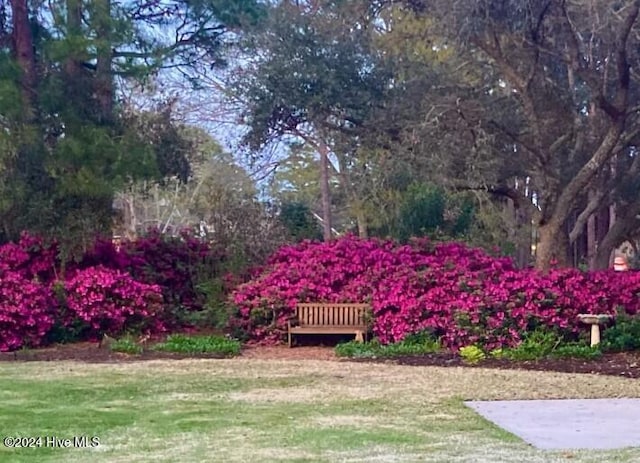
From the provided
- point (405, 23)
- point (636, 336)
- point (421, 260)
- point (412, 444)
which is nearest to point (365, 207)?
point (405, 23)

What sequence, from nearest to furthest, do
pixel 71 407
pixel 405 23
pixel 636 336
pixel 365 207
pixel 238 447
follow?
pixel 238 447 → pixel 71 407 → pixel 636 336 → pixel 405 23 → pixel 365 207

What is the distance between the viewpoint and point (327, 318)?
1382cm

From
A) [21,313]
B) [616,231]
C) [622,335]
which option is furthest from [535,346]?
[21,313]

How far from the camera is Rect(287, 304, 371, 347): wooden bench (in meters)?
13.6

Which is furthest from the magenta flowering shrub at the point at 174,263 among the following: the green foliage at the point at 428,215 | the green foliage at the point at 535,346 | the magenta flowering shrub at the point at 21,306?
the green foliage at the point at 535,346

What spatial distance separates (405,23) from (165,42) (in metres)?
5.54

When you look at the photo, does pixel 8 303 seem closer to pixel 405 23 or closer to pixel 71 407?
pixel 71 407

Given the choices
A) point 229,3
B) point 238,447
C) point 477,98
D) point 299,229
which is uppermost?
point 229,3

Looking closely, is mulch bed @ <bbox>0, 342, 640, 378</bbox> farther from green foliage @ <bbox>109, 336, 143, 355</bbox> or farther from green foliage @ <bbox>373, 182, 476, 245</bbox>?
green foliage @ <bbox>373, 182, 476, 245</bbox>

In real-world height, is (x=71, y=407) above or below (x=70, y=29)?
below

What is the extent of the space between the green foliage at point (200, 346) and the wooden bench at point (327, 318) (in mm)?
949

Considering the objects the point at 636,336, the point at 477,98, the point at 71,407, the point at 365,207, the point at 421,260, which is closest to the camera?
the point at 71,407

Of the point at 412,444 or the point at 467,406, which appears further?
the point at 467,406

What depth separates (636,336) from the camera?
40.8ft
